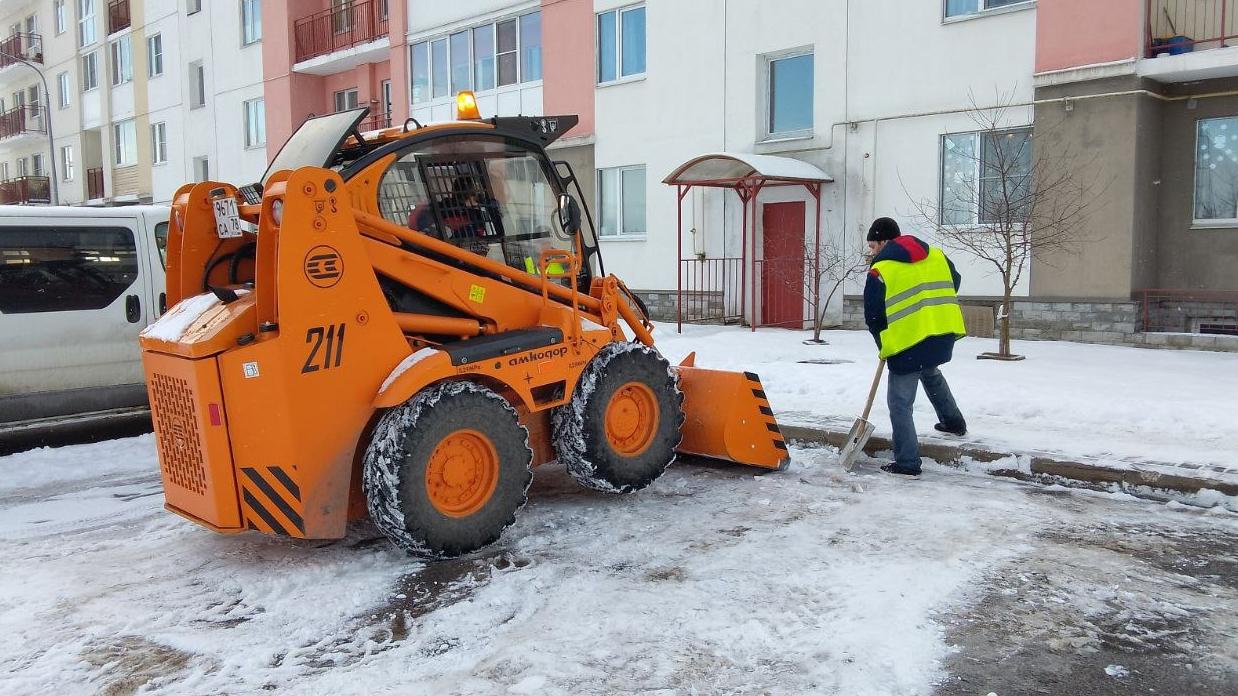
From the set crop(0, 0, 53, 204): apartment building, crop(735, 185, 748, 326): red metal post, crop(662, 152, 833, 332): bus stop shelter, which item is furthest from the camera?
crop(0, 0, 53, 204): apartment building

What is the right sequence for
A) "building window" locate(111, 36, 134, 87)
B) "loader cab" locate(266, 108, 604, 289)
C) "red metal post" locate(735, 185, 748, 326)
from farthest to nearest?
"building window" locate(111, 36, 134, 87) < "red metal post" locate(735, 185, 748, 326) < "loader cab" locate(266, 108, 604, 289)

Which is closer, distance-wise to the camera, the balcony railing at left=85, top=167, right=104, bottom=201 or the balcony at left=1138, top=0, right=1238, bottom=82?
the balcony at left=1138, top=0, right=1238, bottom=82

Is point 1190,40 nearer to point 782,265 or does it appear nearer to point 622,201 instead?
point 782,265

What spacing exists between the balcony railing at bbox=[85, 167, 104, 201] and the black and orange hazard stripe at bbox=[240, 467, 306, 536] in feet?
114

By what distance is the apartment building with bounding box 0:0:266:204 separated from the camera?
27.8m

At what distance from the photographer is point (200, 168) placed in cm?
2967

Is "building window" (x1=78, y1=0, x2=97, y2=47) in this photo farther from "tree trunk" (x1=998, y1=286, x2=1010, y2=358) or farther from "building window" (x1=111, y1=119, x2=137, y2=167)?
"tree trunk" (x1=998, y1=286, x2=1010, y2=358)

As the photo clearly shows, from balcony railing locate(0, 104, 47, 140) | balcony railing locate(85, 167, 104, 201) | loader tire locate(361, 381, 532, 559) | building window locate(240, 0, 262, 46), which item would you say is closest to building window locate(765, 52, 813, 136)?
loader tire locate(361, 381, 532, 559)

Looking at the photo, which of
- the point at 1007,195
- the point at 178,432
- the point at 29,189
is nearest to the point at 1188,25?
the point at 1007,195

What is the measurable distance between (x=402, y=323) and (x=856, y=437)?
3.51m

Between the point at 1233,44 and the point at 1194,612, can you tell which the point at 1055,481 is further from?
the point at 1233,44

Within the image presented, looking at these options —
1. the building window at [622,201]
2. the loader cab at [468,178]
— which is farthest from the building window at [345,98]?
the loader cab at [468,178]

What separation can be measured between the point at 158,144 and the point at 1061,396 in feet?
101

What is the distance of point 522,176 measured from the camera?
571 centimetres
